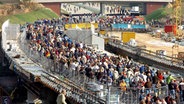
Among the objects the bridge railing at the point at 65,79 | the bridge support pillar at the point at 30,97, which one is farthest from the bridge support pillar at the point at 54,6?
the bridge support pillar at the point at 30,97

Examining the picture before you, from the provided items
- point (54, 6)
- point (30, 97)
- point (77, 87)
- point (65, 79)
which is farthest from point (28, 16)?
point (77, 87)

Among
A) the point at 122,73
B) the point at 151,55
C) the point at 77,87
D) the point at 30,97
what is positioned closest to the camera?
the point at 77,87

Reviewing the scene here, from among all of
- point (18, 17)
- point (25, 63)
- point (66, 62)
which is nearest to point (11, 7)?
point (18, 17)

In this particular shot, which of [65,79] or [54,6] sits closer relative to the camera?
[65,79]

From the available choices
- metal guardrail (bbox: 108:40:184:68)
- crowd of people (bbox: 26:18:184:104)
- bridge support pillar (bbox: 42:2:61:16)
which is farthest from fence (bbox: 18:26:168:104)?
bridge support pillar (bbox: 42:2:61:16)

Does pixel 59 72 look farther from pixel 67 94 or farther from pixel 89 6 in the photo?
pixel 89 6

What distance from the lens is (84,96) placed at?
2620 centimetres

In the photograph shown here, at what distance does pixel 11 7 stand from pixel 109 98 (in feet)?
238

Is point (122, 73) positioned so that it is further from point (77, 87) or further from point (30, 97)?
point (30, 97)

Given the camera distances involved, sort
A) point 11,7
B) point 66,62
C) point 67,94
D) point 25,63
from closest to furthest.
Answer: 1. point 67,94
2. point 66,62
3. point 25,63
4. point 11,7

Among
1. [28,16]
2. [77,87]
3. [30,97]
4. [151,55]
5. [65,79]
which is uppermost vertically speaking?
[28,16]

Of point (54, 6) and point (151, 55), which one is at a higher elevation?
point (54, 6)

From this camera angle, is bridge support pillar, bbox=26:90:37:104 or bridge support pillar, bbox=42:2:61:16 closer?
bridge support pillar, bbox=26:90:37:104

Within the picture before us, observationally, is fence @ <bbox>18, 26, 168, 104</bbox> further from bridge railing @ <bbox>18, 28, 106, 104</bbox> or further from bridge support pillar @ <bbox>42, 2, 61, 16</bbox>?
bridge support pillar @ <bbox>42, 2, 61, 16</bbox>
